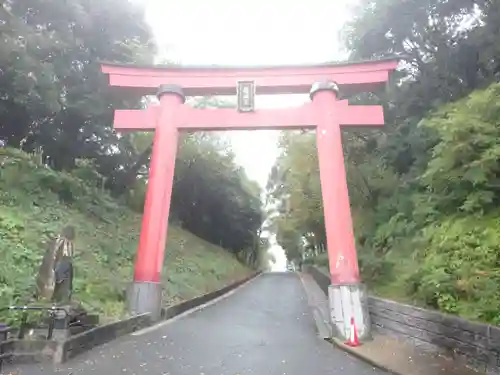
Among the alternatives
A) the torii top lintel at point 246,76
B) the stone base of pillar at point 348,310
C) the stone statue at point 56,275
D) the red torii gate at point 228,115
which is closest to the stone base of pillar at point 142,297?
the red torii gate at point 228,115

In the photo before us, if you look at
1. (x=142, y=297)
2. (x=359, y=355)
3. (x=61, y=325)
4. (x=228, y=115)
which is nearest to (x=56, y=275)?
(x=61, y=325)

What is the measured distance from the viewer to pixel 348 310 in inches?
383

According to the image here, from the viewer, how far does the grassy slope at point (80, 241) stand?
1063cm

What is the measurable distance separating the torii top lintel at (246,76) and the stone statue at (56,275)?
605 centimetres

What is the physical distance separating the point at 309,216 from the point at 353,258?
16.6 meters

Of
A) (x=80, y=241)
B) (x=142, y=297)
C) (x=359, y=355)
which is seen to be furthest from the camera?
(x=80, y=241)

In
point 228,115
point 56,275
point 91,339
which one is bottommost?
point 91,339

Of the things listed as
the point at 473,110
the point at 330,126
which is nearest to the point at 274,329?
the point at 330,126

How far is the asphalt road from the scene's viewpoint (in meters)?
6.68

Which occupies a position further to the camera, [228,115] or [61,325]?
[228,115]

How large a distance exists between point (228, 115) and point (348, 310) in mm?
5875

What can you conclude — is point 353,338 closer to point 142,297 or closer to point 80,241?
point 142,297

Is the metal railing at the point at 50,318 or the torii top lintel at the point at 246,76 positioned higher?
the torii top lintel at the point at 246,76

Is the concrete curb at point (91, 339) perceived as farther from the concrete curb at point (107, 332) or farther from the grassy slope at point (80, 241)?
the grassy slope at point (80, 241)
